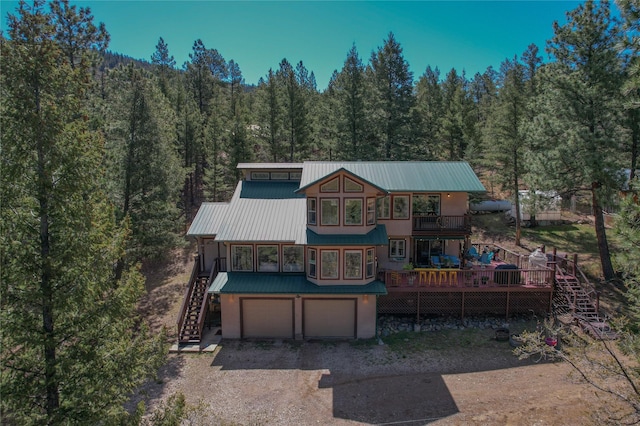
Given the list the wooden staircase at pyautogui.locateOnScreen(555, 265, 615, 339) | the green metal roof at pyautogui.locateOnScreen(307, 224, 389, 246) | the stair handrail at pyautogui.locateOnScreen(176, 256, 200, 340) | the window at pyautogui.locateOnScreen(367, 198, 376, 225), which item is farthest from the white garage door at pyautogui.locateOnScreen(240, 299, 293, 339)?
the wooden staircase at pyautogui.locateOnScreen(555, 265, 615, 339)

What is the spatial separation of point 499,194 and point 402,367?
3217 cm

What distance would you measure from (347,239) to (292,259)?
3343 millimetres

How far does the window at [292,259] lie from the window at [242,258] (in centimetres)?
175

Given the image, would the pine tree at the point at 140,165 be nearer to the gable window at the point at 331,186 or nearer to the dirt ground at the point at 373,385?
the dirt ground at the point at 373,385

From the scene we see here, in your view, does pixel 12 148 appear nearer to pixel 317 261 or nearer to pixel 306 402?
pixel 306 402

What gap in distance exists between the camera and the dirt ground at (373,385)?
13.7 metres

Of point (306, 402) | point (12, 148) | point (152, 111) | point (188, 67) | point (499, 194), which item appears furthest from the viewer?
point (188, 67)

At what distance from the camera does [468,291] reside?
20578 mm

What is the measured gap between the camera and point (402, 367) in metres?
17.0

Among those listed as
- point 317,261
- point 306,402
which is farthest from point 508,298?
point 306,402

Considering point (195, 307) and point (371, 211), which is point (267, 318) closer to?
point (195, 307)

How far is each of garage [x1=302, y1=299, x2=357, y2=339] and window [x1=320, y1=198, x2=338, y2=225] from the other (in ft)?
13.1

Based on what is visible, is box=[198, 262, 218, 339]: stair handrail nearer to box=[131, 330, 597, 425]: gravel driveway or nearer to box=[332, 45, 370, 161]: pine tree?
box=[131, 330, 597, 425]: gravel driveway

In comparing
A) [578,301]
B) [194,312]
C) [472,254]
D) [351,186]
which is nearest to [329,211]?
[351,186]
